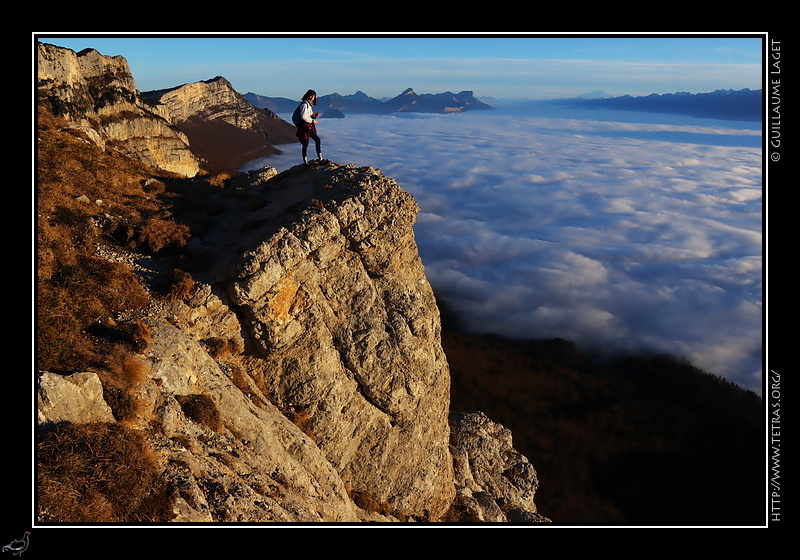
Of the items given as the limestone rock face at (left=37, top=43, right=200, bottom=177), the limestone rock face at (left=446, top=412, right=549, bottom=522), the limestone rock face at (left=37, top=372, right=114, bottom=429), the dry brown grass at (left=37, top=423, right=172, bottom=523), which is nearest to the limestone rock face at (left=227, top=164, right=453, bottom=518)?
the limestone rock face at (left=446, top=412, right=549, bottom=522)

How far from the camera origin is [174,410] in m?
14.5

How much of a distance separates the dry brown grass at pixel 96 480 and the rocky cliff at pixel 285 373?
6cm

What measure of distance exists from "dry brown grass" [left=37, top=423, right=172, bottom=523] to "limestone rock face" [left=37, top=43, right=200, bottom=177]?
63.8m

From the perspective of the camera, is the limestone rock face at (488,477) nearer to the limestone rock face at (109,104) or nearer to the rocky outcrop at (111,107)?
the rocky outcrop at (111,107)

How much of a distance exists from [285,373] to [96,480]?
468 inches

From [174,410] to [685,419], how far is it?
92.7 metres

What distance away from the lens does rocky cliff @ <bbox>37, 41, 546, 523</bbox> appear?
12.8 metres

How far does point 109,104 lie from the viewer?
77.1 meters

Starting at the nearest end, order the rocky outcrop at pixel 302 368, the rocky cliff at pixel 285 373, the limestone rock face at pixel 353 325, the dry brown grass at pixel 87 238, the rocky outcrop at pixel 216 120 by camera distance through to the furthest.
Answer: the rocky cliff at pixel 285 373, the rocky outcrop at pixel 302 368, the dry brown grass at pixel 87 238, the limestone rock face at pixel 353 325, the rocky outcrop at pixel 216 120

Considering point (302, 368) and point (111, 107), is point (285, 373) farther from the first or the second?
point (111, 107)

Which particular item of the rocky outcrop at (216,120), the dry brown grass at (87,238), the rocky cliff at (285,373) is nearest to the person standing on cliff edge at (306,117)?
the rocky cliff at (285,373)

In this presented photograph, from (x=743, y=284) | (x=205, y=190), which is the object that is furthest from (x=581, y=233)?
(x=205, y=190)

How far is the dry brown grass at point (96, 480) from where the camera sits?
395 inches

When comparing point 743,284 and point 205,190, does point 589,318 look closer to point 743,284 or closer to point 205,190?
point 743,284
